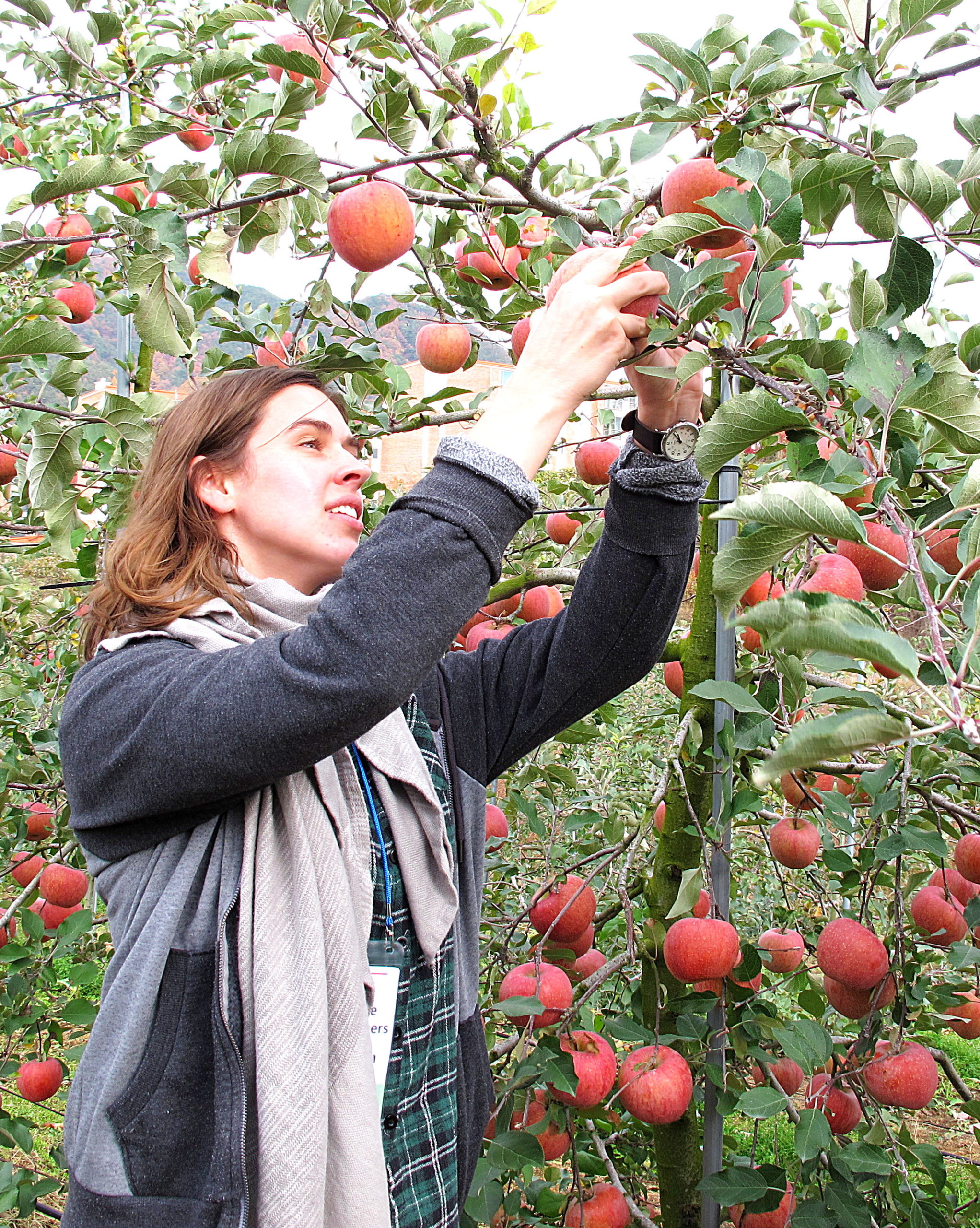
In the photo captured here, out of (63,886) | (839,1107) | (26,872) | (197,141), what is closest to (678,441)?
(839,1107)

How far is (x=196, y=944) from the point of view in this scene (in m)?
0.92

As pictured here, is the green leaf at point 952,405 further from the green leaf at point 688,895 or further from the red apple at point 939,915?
the red apple at point 939,915

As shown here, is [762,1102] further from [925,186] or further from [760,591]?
[925,186]

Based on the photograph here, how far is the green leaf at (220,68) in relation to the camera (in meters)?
1.24

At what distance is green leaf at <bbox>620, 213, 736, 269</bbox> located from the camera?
0.84 meters

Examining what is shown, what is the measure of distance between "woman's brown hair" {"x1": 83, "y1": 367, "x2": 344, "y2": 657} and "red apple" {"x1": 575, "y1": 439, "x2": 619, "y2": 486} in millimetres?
834

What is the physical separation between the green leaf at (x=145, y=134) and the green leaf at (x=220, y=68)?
0.07 meters

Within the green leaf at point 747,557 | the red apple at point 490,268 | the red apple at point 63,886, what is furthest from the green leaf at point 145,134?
the red apple at point 63,886

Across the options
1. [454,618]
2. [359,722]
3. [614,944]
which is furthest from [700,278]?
[614,944]

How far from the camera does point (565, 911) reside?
1608mm

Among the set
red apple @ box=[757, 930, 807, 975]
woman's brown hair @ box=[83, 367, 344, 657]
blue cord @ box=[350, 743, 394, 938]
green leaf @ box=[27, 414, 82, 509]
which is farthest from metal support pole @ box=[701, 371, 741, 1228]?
green leaf @ box=[27, 414, 82, 509]

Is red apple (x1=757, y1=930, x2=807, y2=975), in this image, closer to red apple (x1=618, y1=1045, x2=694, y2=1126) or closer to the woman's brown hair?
red apple (x1=618, y1=1045, x2=694, y2=1126)

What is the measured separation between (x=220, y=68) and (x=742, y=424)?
2.87 ft

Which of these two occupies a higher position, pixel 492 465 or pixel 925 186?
pixel 925 186
